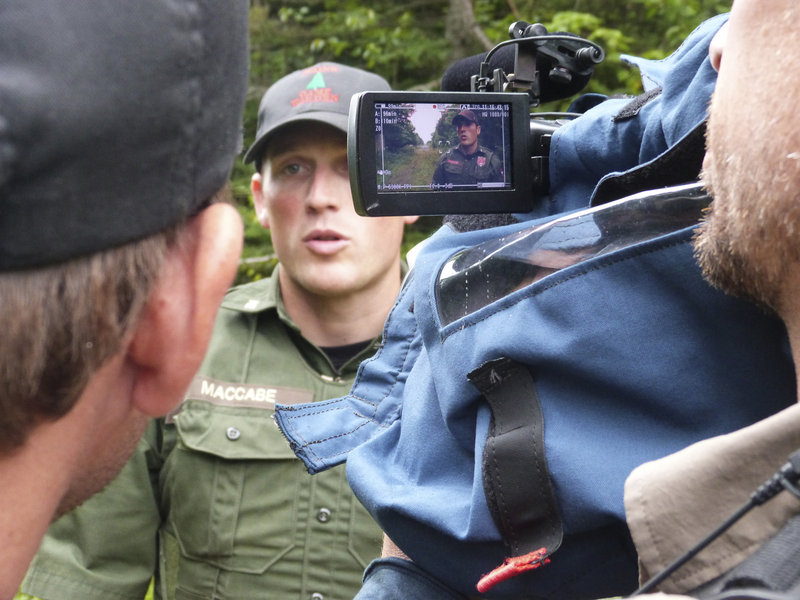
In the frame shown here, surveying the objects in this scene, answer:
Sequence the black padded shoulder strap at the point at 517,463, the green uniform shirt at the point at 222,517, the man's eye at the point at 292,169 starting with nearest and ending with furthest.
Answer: the black padded shoulder strap at the point at 517,463, the green uniform shirt at the point at 222,517, the man's eye at the point at 292,169

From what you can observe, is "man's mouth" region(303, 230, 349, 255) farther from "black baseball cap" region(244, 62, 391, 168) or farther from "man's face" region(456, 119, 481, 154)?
"man's face" region(456, 119, 481, 154)

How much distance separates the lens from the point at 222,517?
119 inches

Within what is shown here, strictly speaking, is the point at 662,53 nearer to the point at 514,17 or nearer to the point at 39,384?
the point at 514,17

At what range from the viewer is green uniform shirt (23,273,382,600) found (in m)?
2.98

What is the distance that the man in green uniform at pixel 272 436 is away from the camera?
2.99 meters

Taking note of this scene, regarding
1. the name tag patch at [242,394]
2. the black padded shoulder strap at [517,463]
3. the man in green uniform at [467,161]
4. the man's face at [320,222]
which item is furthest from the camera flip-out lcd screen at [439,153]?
the name tag patch at [242,394]

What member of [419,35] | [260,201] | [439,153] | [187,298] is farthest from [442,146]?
[419,35]

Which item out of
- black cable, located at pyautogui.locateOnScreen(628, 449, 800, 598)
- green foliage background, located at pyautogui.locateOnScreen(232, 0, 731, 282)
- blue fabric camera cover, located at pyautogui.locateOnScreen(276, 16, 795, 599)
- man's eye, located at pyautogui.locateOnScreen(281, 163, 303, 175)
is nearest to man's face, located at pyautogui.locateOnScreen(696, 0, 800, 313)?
blue fabric camera cover, located at pyautogui.locateOnScreen(276, 16, 795, 599)

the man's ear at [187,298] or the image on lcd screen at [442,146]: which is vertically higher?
the image on lcd screen at [442,146]

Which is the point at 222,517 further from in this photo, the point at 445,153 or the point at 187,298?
the point at 187,298

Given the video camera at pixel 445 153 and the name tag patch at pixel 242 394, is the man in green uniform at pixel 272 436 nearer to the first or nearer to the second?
the name tag patch at pixel 242 394

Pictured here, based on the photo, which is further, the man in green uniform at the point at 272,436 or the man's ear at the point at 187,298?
the man in green uniform at the point at 272,436

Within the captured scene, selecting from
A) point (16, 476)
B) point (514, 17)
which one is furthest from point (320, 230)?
point (514, 17)

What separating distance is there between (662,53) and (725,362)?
4931 mm
